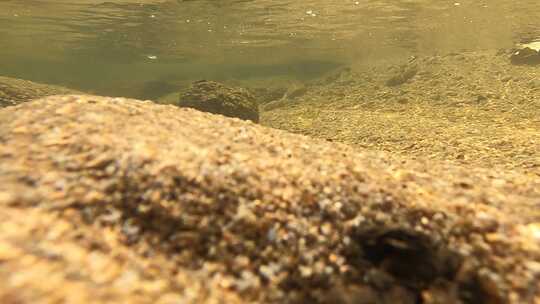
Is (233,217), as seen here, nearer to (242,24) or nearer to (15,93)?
(15,93)

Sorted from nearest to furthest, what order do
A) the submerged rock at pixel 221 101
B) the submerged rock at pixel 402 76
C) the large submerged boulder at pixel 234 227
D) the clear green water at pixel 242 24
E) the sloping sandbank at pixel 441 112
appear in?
the large submerged boulder at pixel 234 227 → the sloping sandbank at pixel 441 112 → the submerged rock at pixel 221 101 → the submerged rock at pixel 402 76 → the clear green water at pixel 242 24

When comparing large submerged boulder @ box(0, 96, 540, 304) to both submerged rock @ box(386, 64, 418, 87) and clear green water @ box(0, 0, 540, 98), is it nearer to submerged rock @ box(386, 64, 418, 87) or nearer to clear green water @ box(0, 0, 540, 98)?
submerged rock @ box(386, 64, 418, 87)

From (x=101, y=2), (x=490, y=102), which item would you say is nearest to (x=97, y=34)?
(x=101, y=2)

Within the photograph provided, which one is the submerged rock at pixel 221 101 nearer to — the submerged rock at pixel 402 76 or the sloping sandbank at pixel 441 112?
the sloping sandbank at pixel 441 112

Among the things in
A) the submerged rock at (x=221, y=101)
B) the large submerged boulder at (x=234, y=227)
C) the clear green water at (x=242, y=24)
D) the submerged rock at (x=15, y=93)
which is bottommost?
the submerged rock at (x=221, y=101)

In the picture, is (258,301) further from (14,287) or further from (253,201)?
(14,287)

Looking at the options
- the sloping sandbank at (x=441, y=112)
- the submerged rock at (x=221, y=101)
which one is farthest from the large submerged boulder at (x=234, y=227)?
the submerged rock at (x=221, y=101)

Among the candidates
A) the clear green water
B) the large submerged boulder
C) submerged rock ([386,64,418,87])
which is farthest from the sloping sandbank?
the clear green water
